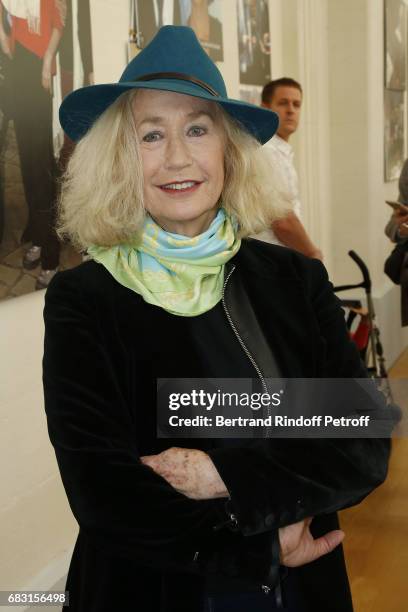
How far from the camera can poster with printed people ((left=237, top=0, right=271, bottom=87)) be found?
4.83m

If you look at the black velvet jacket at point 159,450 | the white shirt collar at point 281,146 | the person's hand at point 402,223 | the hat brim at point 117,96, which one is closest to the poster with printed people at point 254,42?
the white shirt collar at point 281,146

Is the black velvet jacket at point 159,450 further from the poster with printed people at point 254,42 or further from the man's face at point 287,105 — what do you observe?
the poster with printed people at point 254,42

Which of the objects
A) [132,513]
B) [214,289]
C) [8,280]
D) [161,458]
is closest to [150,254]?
[214,289]

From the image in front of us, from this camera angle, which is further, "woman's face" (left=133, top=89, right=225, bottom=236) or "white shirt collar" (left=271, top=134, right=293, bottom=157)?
"white shirt collar" (left=271, top=134, right=293, bottom=157)

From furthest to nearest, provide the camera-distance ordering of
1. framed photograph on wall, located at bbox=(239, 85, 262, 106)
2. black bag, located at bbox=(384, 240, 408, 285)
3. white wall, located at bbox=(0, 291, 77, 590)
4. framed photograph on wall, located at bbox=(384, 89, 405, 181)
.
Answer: framed photograph on wall, located at bbox=(384, 89, 405, 181) → framed photograph on wall, located at bbox=(239, 85, 262, 106) → black bag, located at bbox=(384, 240, 408, 285) → white wall, located at bbox=(0, 291, 77, 590)

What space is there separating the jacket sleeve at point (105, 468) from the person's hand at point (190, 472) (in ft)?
0.08

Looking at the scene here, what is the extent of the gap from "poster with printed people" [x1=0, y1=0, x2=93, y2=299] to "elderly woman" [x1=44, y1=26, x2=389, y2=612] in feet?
2.80

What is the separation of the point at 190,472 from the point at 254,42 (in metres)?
4.00

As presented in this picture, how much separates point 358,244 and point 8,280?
15.5 ft

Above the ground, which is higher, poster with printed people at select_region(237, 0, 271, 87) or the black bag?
poster with printed people at select_region(237, 0, 271, 87)

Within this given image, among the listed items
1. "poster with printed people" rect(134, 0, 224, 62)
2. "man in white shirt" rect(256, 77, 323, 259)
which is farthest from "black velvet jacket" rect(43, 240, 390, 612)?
"man in white shirt" rect(256, 77, 323, 259)

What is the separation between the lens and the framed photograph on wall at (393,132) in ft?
24.7

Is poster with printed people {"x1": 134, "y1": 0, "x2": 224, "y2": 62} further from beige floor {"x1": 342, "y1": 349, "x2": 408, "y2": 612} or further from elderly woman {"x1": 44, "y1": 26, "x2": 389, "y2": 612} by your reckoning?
beige floor {"x1": 342, "y1": 349, "x2": 408, "y2": 612}

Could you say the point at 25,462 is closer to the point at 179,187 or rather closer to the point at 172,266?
the point at 172,266
